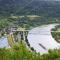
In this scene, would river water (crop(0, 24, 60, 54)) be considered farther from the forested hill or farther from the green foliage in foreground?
the forested hill

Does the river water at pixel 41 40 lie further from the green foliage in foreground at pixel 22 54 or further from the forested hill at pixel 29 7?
the forested hill at pixel 29 7

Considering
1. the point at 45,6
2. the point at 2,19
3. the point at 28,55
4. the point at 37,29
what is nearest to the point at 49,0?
the point at 45,6

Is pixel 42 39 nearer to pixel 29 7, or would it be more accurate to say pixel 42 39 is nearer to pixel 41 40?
pixel 41 40

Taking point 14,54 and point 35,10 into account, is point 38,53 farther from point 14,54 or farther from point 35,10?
point 35,10

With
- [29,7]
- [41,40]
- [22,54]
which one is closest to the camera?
[22,54]

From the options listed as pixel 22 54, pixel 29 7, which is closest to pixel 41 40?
pixel 22 54

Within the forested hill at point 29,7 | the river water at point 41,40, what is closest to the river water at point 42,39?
the river water at point 41,40
